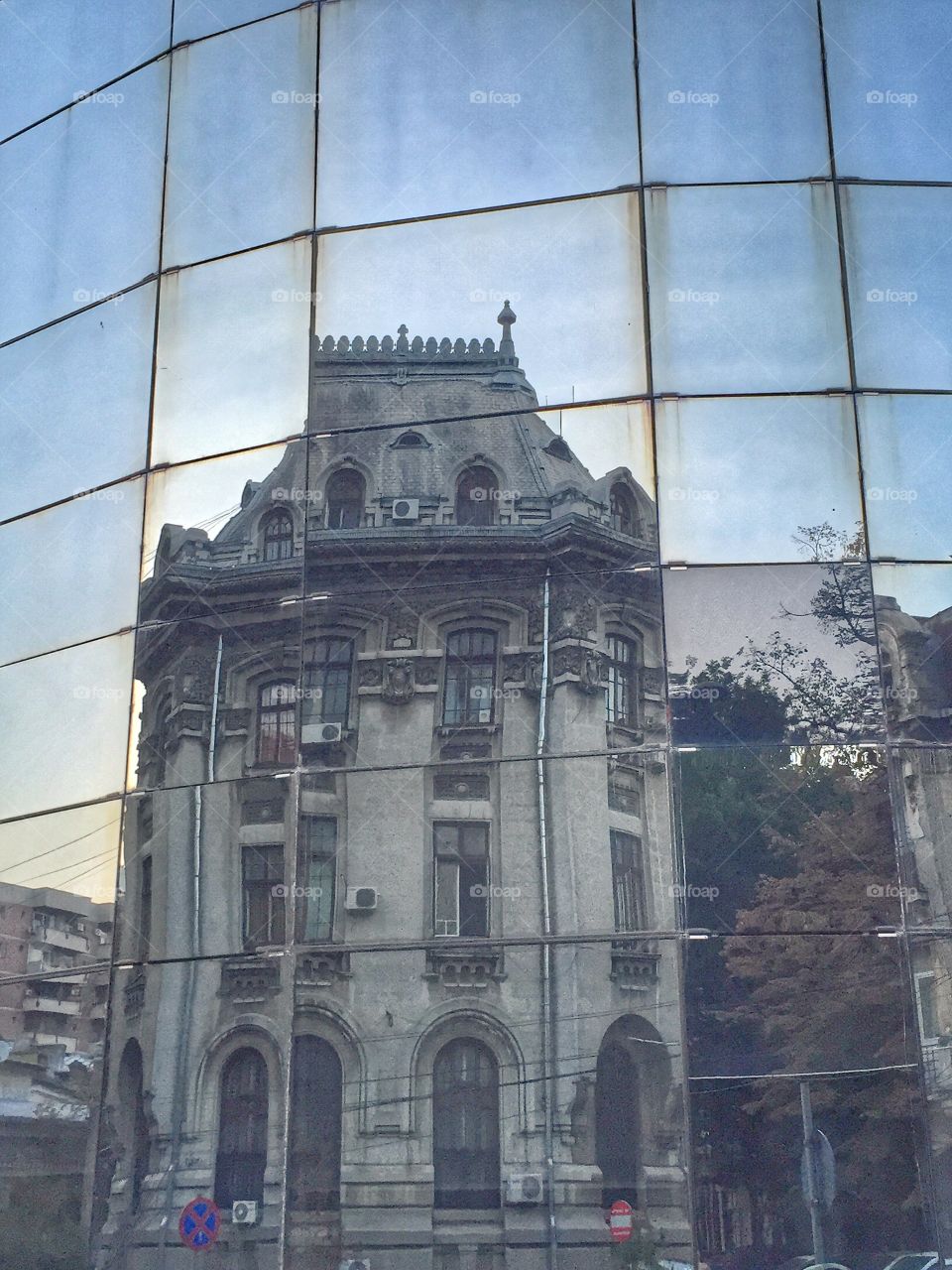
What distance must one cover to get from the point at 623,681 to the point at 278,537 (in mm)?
4332

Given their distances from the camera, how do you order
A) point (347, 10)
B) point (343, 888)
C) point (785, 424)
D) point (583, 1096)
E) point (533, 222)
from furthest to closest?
point (347, 10), point (533, 222), point (785, 424), point (343, 888), point (583, 1096)

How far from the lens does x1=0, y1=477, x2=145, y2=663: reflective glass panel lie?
1898cm

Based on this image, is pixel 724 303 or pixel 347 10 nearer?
pixel 724 303

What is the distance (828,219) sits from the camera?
18188 mm

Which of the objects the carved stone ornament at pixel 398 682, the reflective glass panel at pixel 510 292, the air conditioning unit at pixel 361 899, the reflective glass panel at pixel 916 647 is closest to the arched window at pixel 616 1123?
the air conditioning unit at pixel 361 899

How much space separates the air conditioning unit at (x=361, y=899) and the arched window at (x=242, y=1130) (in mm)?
1745

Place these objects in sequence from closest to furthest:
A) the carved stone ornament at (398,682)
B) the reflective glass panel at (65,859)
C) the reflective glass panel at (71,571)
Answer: the carved stone ornament at (398,682) < the reflective glass panel at (65,859) < the reflective glass panel at (71,571)

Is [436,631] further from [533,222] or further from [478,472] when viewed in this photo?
[533,222]

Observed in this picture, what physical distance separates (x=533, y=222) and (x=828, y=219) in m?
3.42

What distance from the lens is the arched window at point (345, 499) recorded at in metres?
17.3

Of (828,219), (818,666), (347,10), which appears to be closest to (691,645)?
(818,666)

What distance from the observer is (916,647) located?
16.5m

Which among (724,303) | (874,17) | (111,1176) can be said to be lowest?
(111,1176)

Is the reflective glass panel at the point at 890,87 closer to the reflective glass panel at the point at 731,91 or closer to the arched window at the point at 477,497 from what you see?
the reflective glass panel at the point at 731,91
